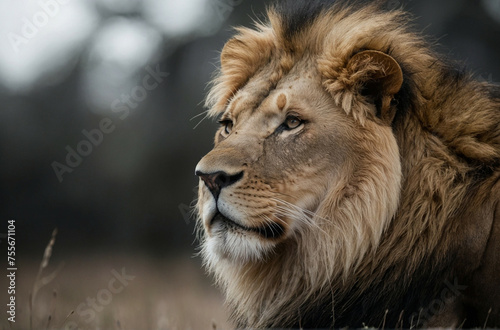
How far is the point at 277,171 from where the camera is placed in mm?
3621

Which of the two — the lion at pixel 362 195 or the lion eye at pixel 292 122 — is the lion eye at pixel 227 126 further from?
the lion eye at pixel 292 122

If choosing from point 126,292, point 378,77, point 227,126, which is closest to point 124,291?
point 126,292

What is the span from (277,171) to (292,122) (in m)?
0.33

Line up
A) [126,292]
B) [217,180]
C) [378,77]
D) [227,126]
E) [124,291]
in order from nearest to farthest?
[217,180] < [378,77] < [227,126] < [126,292] < [124,291]

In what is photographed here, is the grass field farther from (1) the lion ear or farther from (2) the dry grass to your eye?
(1) the lion ear

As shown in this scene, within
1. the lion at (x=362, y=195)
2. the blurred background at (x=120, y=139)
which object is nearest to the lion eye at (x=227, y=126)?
the lion at (x=362, y=195)

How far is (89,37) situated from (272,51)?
14.6m

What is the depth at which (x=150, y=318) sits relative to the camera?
6859mm

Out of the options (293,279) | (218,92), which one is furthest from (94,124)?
(293,279)

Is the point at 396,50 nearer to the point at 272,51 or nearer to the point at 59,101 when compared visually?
the point at 272,51

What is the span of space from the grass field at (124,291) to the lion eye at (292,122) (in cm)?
299

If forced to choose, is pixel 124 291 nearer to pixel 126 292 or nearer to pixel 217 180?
pixel 126 292

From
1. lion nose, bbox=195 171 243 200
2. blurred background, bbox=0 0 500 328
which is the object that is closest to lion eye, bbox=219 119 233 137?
lion nose, bbox=195 171 243 200

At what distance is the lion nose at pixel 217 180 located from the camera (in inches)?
136
